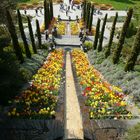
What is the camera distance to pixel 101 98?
16.9 meters

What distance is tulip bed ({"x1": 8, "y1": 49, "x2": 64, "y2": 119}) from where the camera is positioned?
48.1ft

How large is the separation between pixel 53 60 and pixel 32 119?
13890 millimetres

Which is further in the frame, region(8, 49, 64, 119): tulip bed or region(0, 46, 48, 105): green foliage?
region(8, 49, 64, 119): tulip bed

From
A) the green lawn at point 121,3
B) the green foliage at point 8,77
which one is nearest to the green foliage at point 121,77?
the green foliage at point 8,77

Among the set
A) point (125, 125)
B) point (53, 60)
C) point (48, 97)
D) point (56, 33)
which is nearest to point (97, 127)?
point (125, 125)

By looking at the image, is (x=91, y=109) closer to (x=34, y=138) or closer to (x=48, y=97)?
(x=48, y=97)

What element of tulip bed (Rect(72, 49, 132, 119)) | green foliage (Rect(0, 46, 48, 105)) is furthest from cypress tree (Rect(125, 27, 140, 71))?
green foliage (Rect(0, 46, 48, 105))

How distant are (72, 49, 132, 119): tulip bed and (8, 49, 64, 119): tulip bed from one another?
1844 millimetres

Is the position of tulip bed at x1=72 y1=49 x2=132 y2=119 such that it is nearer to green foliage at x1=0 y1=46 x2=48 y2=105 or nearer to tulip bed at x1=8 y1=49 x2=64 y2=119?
tulip bed at x1=8 y1=49 x2=64 y2=119

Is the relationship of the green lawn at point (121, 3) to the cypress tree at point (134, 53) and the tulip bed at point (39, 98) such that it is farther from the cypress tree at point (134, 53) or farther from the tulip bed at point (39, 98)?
the tulip bed at point (39, 98)

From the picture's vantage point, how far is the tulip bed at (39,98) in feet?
48.1

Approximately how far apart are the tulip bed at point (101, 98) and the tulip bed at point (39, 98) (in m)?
1.84

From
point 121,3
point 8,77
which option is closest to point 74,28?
point 121,3

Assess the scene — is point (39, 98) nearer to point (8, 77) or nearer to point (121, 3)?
point (8, 77)
